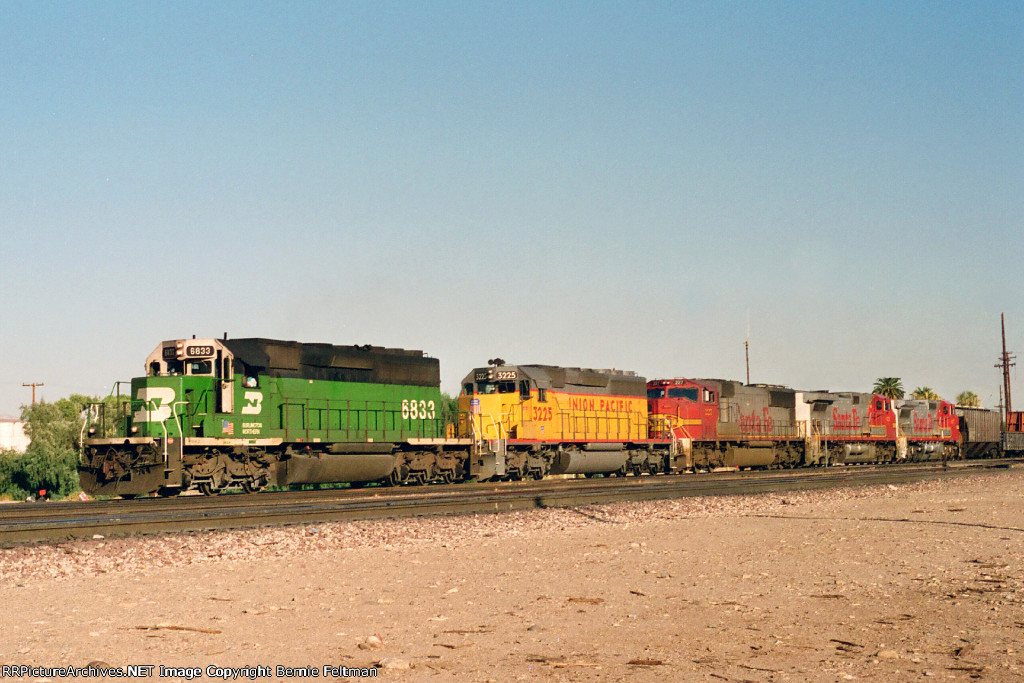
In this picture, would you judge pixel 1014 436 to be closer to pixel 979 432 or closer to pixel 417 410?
pixel 979 432

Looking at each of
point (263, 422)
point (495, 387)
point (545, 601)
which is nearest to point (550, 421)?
point (495, 387)

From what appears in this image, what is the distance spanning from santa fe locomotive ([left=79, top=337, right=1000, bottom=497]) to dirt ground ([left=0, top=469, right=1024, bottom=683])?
30.9 feet

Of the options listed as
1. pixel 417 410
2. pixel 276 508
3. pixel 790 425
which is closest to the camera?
pixel 276 508

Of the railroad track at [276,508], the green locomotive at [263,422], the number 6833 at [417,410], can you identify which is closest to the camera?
the railroad track at [276,508]

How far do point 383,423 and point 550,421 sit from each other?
7.01m

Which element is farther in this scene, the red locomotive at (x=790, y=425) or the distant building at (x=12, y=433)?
the distant building at (x=12, y=433)

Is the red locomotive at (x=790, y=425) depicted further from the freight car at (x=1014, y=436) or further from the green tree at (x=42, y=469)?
the green tree at (x=42, y=469)

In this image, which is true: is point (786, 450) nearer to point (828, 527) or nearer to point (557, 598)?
point (828, 527)

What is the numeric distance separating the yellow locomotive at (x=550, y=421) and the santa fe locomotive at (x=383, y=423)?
0.05 meters

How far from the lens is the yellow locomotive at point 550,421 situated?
3119cm

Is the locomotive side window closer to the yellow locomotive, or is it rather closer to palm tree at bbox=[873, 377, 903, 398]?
the yellow locomotive

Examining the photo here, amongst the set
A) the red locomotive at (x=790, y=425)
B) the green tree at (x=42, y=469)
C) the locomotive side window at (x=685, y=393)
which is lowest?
the green tree at (x=42, y=469)

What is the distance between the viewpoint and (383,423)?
2784cm

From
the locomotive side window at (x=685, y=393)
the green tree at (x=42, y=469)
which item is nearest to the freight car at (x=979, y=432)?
the locomotive side window at (x=685, y=393)
